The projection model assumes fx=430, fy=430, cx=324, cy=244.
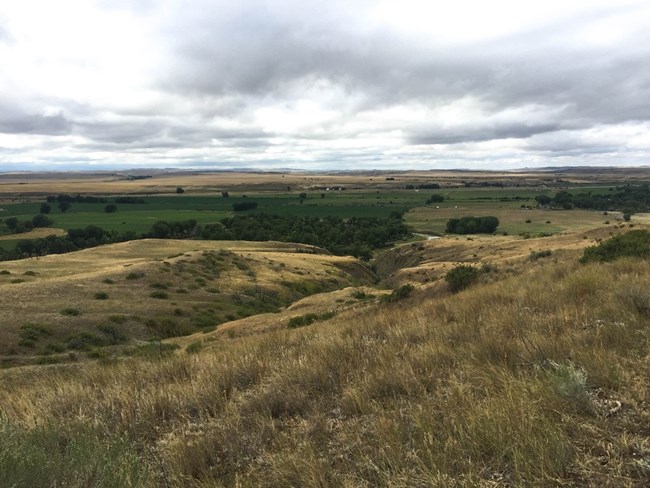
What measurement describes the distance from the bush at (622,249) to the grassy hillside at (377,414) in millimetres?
11222

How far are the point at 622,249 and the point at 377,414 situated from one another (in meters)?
18.5

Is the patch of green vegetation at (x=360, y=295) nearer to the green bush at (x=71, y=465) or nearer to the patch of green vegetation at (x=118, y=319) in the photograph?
the patch of green vegetation at (x=118, y=319)

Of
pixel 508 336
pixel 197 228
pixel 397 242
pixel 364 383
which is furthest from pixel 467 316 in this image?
pixel 197 228

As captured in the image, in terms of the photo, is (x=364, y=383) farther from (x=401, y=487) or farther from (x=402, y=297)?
(x=402, y=297)

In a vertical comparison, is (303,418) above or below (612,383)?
below

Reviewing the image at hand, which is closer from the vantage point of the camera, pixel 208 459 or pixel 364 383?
pixel 208 459

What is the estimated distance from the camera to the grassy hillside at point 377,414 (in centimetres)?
333

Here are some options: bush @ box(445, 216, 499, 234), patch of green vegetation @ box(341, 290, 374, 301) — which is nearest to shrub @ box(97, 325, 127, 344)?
patch of green vegetation @ box(341, 290, 374, 301)

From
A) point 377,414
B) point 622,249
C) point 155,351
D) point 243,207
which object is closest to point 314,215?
point 243,207

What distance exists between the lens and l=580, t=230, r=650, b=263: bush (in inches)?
659

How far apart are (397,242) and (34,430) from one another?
11220 cm

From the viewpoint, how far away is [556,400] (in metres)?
3.94

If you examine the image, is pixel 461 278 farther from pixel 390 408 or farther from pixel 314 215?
pixel 314 215

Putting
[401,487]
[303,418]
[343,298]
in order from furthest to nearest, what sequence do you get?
[343,298]
[303,418]
[401,487]
